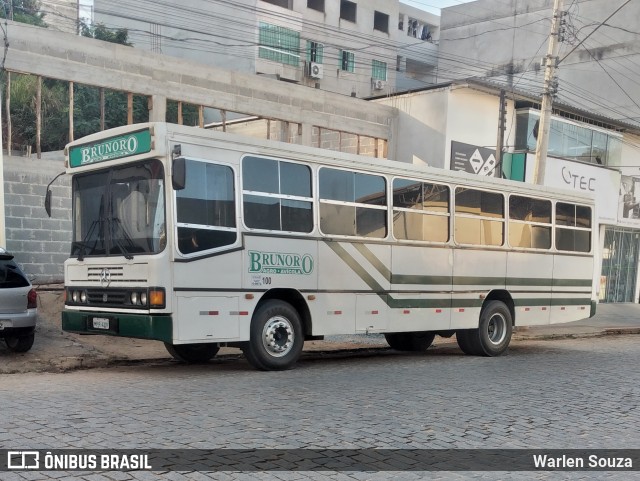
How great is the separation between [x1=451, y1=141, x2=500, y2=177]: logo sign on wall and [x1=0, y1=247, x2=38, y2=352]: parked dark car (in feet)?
50.1

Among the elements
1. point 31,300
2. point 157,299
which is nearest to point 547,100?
point 157,299

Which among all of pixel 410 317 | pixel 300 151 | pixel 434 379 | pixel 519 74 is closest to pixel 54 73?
pixel 300 151

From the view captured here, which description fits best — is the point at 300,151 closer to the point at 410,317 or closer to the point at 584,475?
the point at 410,317

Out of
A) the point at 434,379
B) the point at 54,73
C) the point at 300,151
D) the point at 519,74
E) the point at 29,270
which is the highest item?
the point at 519,74

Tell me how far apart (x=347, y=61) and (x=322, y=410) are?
3583 centimetres

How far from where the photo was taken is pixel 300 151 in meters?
9.76

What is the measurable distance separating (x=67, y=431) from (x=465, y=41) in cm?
4261

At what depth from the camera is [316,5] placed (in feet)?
132

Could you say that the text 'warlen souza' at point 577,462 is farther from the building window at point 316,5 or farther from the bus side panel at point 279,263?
the building window at point 316,5

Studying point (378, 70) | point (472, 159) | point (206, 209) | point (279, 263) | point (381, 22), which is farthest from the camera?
point (381, 22)

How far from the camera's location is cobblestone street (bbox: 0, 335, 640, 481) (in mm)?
5355

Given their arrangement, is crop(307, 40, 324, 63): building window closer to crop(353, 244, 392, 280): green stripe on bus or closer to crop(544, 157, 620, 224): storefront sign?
crop(544, 157, 620, 224): storefront sign

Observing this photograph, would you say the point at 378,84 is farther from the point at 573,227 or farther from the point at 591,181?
the point at 573,227

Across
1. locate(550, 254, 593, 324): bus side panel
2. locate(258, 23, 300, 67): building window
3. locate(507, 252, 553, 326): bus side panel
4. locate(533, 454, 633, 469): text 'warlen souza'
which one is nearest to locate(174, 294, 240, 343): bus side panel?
locate(533, 454, 633, 469): text 'warlen souza'
